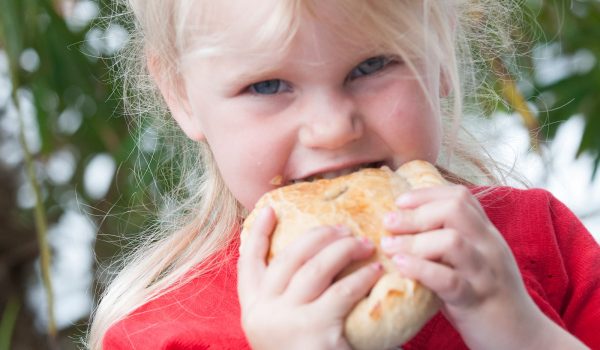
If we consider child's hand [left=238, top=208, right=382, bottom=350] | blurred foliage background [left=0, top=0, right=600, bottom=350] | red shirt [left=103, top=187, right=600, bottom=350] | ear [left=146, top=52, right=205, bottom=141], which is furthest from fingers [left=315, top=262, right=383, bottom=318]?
blurred foliage background [left=0, top=0, right=600, bottom=350]

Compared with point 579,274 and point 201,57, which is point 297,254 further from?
point 579,274

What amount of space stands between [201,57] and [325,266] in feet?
1.15

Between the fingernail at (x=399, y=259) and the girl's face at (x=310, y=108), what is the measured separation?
0.57ft

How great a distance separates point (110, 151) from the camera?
2.28 meters

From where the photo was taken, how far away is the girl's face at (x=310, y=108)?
1.14 metres

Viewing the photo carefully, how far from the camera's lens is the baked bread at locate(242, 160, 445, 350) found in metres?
0.98

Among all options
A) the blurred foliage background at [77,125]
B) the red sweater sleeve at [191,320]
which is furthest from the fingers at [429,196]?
the blurred foliage background at [77,125]

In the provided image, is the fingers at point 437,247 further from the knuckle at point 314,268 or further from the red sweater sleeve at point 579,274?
the red sweater sleeve at point 579,274

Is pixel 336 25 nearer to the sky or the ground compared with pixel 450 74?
nearer to the sky

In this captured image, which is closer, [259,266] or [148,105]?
[259,266]

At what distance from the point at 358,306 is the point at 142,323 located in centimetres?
44

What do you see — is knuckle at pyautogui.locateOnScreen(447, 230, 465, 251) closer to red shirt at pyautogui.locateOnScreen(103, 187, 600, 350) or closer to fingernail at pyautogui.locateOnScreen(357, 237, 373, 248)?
fingernail at pyautogui.locateOnScreen(357, 237, 373, 248)

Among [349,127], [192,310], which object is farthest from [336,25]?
[192,310]

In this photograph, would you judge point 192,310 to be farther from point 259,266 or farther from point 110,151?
point 110,151
